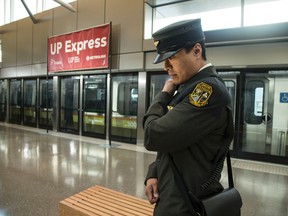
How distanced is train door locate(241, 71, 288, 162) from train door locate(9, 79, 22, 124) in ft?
30.1

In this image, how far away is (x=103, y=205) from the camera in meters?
2.12

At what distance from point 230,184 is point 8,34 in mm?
11724

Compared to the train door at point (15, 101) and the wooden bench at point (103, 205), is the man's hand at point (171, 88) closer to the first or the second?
the wooden bench at point (103, 205)

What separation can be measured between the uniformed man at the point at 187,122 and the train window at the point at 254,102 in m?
4.50

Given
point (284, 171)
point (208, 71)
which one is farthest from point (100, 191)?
point (284, 171)

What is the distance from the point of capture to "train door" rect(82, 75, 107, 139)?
7.11 m

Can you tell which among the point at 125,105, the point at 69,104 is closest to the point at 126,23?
the point at 125,105

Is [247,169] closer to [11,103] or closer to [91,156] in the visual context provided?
[91,156]

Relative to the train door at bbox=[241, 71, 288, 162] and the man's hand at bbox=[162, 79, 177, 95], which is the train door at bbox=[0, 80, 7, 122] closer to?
the train door at bbox=[241, 71, 288, 162]

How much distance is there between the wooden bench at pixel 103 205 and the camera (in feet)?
6.55

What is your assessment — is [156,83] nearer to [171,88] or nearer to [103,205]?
[103,205]

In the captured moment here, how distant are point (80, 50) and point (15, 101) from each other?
17.4ft

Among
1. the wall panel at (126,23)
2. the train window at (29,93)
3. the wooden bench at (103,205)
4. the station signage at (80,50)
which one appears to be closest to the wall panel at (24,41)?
the train window at (29,93)

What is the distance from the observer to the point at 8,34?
401 inches
